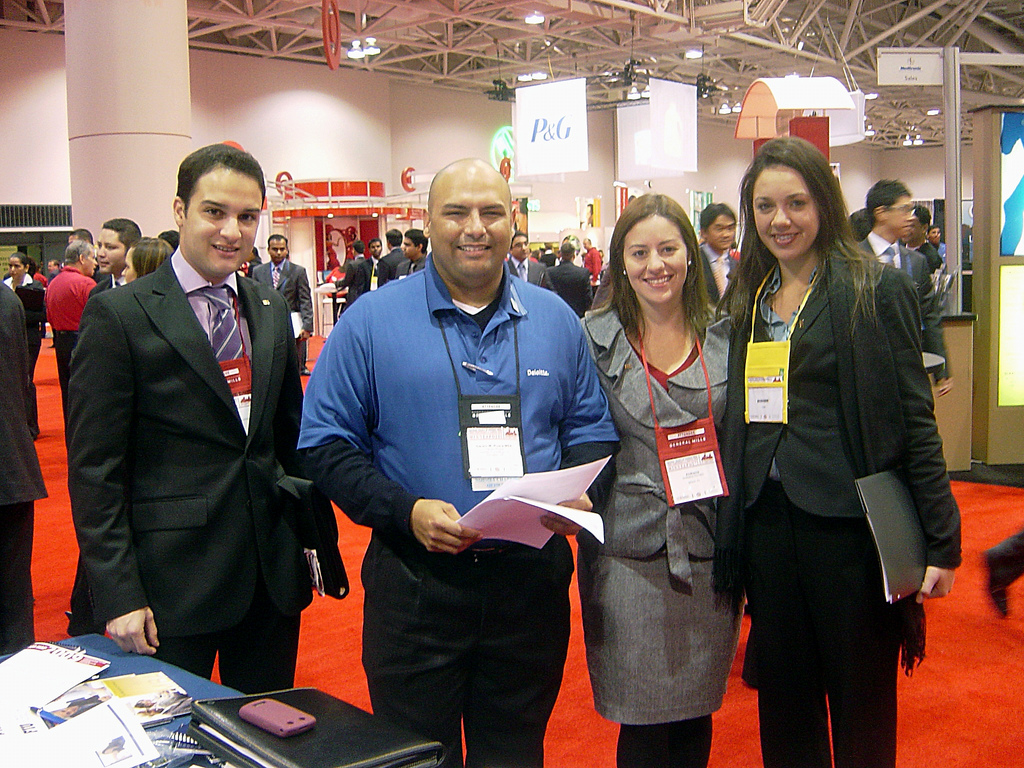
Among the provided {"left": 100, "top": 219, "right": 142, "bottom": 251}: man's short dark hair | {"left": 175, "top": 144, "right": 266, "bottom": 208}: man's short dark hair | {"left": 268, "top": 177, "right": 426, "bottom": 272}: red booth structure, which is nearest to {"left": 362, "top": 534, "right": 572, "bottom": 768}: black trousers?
{"left": 175, "top": 144, "right": 266, "bottom": 208}: man's short dark hair

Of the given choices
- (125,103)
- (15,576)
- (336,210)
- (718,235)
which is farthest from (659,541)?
(336,210)

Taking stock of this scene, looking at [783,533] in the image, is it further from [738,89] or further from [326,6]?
[738,89]

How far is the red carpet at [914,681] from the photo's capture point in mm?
2697

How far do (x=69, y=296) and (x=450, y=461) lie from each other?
236 inches

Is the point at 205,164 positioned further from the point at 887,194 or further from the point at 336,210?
the point at 336,210

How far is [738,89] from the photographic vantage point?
79.3ft

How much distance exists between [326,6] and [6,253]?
36.7 feet

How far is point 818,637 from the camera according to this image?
6.28 ft

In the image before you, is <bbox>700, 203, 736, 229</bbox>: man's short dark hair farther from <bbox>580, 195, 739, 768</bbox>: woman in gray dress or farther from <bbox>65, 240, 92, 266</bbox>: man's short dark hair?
<bbox>65, 240, 92, 266</bbox>: man's short dark hair

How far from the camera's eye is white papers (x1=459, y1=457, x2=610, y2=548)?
1462mm

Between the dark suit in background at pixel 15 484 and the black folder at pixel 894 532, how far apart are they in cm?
243

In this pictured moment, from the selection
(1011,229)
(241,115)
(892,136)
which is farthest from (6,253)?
(892,136)

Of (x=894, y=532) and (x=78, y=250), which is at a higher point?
(x=78, y=250)

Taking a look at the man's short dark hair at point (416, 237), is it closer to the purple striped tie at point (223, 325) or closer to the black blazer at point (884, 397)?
the purple striped tie at point (223, 325)
